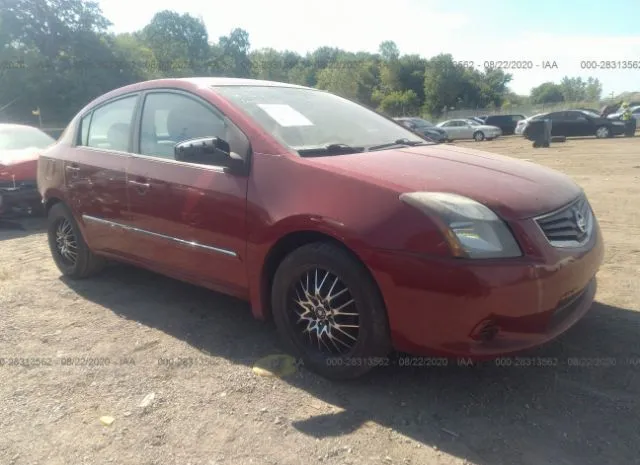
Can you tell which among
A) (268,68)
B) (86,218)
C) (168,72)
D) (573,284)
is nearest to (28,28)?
(168,72)

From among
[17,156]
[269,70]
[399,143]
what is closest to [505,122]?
[17,156]

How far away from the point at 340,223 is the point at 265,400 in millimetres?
995

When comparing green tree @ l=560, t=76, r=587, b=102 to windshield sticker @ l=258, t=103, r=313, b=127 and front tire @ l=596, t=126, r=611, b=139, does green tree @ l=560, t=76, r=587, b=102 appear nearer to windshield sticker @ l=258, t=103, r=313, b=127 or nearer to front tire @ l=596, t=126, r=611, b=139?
front tire @ l=596, t=126, r=611, b=139

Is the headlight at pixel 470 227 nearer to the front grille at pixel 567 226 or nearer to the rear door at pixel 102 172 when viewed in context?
the front grille at pixel 567 226

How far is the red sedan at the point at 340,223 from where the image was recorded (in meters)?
2.46

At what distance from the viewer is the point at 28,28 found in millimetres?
47781

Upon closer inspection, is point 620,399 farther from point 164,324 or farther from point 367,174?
point 164,324

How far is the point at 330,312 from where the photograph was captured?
9.16 ft

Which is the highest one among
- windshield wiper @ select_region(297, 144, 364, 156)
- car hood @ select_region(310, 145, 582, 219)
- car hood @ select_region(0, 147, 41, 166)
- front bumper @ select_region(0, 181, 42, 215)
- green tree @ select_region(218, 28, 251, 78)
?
green tree @ select_region(218, 28, 251, 78)

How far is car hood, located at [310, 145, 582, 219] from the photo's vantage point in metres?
2.60

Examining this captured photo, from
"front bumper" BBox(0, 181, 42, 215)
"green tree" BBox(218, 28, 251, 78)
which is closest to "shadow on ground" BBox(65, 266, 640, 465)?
"front bumper" BBox(0, 181, 42, 215)

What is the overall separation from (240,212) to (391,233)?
3.23ft

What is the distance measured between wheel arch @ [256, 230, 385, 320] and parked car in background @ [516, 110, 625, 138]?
24.7 meters

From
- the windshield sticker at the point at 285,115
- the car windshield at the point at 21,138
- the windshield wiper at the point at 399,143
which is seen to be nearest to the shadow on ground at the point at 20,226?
the car windshield at the point at 21,138
